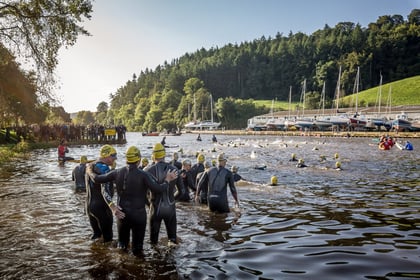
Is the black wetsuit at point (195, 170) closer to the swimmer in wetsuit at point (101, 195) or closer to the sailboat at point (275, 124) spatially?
the swimmer in wetsuit at point (101, 195)

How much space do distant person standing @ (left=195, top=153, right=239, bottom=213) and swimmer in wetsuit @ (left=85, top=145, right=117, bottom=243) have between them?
163 inches

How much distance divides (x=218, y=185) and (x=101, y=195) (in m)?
4.53

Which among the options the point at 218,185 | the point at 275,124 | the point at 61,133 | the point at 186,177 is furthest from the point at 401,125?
the point at 218,185

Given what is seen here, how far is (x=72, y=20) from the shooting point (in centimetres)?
2252

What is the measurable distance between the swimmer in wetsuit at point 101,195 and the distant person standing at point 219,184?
4129mm

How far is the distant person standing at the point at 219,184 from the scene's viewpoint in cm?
1235

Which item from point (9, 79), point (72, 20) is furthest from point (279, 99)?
point (72, 20)

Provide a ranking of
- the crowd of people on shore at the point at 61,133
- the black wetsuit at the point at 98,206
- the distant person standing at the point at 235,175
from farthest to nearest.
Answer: the crowd of people on shore at the point at 61,133, the distant person standing at the point at 235,175, the black wetsuit at the point at 98,206

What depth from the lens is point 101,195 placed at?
9.02m

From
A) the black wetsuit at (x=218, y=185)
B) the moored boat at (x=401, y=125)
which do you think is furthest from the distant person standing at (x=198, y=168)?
the moored boat at (x=401, y=125)

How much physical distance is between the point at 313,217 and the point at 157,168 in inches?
259

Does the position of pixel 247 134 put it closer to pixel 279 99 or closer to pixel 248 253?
pixel 279 99

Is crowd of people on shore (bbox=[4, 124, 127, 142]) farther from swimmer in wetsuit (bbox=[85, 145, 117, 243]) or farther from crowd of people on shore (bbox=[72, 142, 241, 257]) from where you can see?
crowd of people on shore (bbox=[72, 142, 241, 257])

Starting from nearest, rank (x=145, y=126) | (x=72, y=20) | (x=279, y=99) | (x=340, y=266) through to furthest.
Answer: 1. (x=340, y=266)
2. (x=72, y=20)
3. (x=145, y=126)
4. (x=279, y=99)
